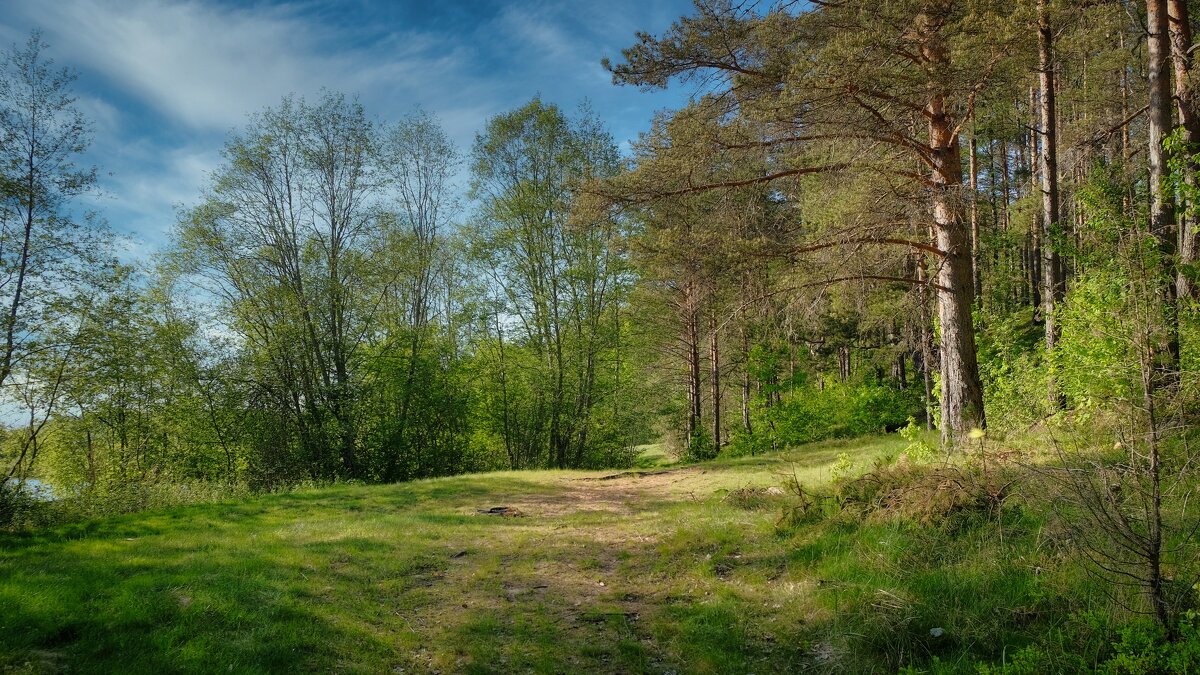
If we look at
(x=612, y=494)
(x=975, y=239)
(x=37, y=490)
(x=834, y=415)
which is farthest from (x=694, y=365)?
(x=37, y=490)

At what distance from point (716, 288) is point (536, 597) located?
5.00 m

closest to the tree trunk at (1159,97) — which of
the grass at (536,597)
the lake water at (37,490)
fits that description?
the grass at (536,597)

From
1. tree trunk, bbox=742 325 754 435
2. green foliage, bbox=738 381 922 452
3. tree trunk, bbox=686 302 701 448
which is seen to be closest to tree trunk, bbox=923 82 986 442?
tree trunk, bbox=742 325 754 435

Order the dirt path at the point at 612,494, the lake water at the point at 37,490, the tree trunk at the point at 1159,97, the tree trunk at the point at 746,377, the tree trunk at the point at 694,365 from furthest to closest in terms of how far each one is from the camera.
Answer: the tree trunk at the point at 746,377
the tree trunk at the point at 694,365
the dirt path at the point at 612,494
the lake water at the point at 37,490
the tree trunk at the point at 1159,97

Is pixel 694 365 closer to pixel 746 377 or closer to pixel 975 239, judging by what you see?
pixel 746 377

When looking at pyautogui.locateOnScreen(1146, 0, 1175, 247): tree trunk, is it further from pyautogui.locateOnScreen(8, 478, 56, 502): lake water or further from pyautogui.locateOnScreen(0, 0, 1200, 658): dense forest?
pyautogui.locateOnScreen(8, 478, 56, 502): lake water

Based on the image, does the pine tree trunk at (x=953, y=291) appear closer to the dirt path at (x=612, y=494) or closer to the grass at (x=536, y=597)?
the grass at (x=536, y=597)

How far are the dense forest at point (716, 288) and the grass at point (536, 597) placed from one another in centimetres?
121

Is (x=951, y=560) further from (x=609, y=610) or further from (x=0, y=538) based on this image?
(x=0, y=538)

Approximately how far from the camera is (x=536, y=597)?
18.1 ft

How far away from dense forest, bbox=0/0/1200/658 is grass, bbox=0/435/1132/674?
3.96 ft

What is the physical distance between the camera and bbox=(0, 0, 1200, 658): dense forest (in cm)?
650

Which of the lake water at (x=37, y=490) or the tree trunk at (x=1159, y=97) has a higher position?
the tree trunk at (x=1159, y=97)

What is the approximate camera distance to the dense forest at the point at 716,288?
650 centimetres
